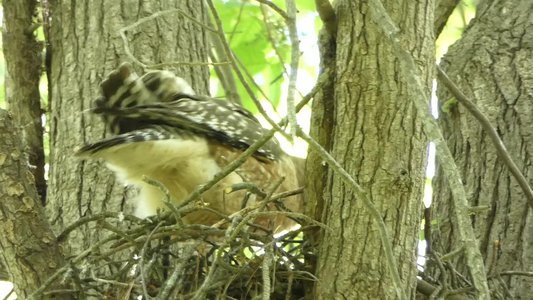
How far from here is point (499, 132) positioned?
11.0 ft

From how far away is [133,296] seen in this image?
2.56m

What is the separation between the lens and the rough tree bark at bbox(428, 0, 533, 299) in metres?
3.12

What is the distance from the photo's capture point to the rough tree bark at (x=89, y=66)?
3.22 m

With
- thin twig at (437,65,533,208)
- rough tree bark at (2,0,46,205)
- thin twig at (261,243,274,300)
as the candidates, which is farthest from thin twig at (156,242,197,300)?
rough tree bark at (2,0,46,205)

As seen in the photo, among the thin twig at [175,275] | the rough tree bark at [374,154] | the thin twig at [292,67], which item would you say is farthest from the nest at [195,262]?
the thin twig at [292,67]

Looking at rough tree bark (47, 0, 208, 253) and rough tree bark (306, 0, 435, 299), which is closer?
rough tree bark (306, 0, 435, 299)

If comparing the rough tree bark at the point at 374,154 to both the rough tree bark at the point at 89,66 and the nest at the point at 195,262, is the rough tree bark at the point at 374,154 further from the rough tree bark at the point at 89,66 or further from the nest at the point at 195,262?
the rough tree bark at the point at 89,66

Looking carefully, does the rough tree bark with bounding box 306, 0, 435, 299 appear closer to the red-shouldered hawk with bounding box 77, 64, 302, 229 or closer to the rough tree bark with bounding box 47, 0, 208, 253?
the red-shouldered hawk with bounding box 77, 64, 302, 229

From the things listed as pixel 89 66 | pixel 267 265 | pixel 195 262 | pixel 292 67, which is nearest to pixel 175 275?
pixel 195 262

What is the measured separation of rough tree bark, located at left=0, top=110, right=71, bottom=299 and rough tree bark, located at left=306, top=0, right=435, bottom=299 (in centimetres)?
74

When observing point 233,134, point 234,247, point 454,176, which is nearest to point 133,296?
point 234,247

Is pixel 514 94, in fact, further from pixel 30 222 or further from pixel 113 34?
pixel 30 222

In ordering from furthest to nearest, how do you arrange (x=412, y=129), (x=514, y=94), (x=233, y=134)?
1. (x=514, y=94)
2. (x=233, y=134)
3. (x=412, y=129)

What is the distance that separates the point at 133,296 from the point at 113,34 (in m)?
1.24
